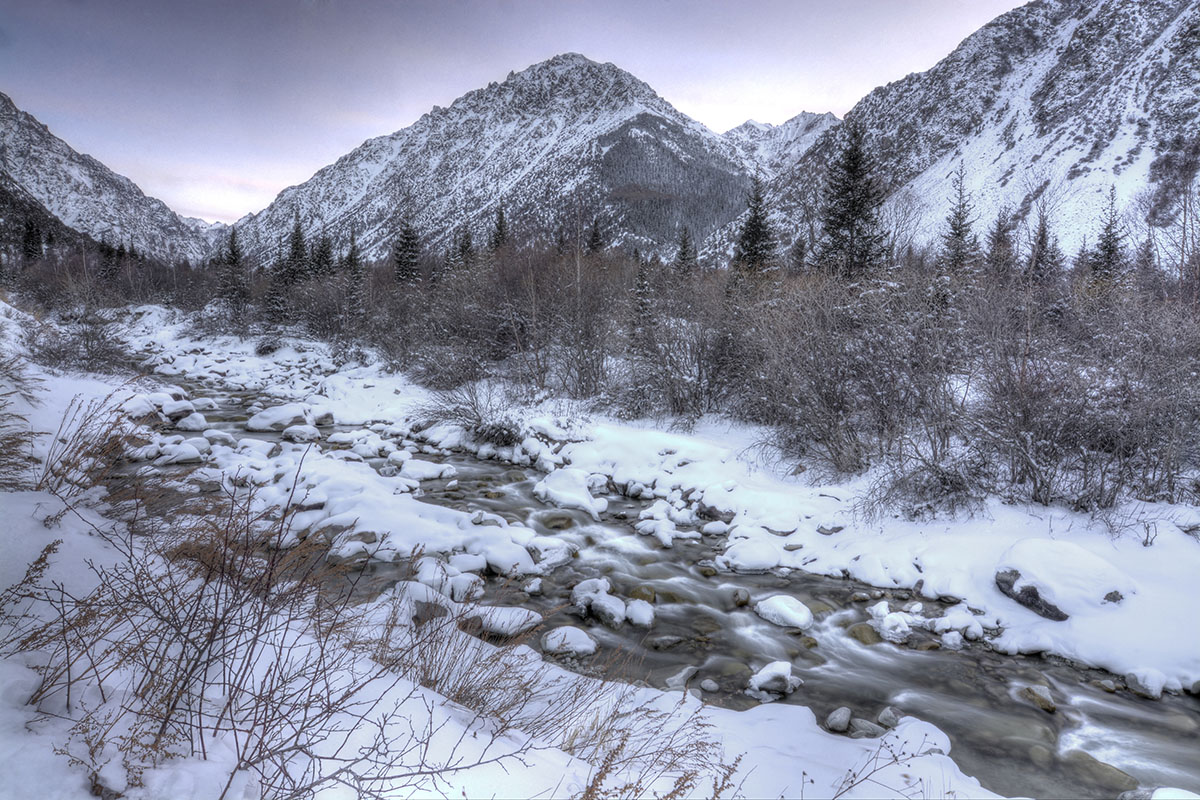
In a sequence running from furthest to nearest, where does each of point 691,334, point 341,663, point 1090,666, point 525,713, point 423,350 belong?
point 423,350 < point 691,334 < point 1090,666 < point 525,713 < point 341,663

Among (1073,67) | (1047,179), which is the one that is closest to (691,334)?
(1047,179)

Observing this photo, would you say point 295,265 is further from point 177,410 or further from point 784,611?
point 784,611

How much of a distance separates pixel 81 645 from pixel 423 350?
16251mm

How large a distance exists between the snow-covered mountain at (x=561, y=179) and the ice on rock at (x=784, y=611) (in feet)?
218

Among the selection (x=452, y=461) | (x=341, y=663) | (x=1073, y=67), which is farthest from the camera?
(x=1073, y=67)

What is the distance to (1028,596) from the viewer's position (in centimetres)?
504

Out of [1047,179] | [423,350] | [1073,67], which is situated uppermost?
[1073,67]

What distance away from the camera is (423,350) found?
1762cm

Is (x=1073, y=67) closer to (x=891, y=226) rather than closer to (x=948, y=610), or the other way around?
(x=891, y=226)

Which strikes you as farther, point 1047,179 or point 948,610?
point 1047,179

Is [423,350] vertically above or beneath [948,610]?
above

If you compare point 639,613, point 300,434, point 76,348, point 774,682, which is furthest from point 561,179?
point 774,682

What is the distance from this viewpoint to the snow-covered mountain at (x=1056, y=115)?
56219mm

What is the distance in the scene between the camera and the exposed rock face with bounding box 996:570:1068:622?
4.88 m
